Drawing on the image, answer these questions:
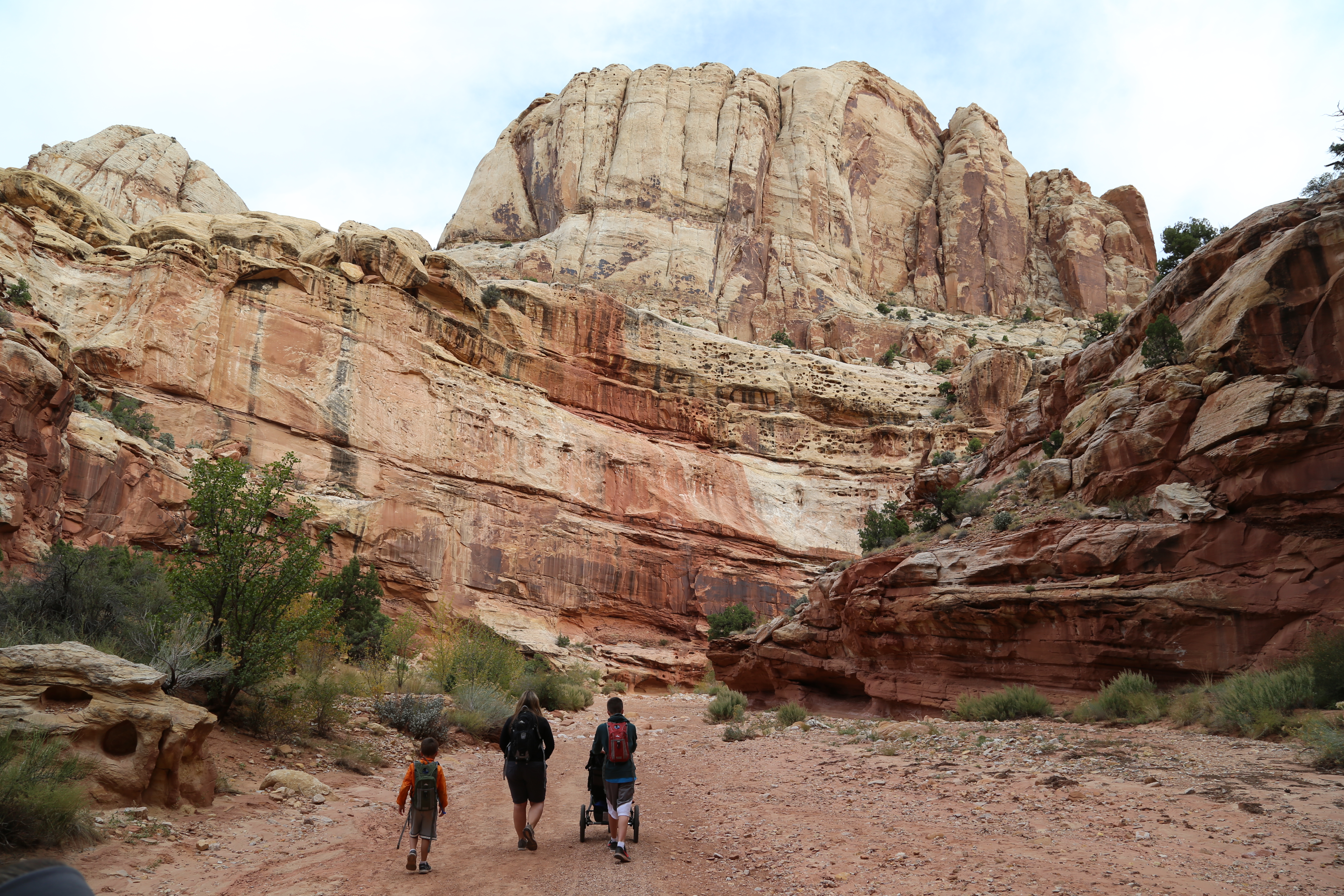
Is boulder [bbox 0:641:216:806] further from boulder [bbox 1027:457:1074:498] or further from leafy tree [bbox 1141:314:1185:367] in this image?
leafy tree [bbox 1141:314:1185:367]

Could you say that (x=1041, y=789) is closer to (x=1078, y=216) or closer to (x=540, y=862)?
(x=540, y=862)

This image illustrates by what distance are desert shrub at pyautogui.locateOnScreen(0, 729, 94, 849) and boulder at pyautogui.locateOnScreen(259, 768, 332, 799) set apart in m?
2.56

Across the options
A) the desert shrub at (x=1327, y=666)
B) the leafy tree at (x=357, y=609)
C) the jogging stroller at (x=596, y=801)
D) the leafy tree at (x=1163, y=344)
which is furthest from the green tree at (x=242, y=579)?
the leafy tree at (x=1163, y=344)

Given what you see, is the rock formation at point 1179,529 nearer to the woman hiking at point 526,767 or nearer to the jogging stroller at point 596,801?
the jogging stroller at point 596,801

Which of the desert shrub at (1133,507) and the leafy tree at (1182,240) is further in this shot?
the leafy tree at (1182,240)

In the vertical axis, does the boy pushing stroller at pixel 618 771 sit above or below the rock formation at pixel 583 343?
below

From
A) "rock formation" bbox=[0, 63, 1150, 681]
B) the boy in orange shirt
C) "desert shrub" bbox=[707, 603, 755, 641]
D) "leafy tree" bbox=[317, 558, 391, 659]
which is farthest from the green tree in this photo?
"desert shrub" bbox=[707, 603, 755, 641]

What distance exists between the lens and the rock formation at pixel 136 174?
51219 mm


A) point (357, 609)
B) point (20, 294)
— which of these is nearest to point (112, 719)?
point (357, 609)

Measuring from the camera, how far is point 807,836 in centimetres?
740

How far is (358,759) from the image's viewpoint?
11.6m

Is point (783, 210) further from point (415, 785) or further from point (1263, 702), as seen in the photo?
point (415, 785)

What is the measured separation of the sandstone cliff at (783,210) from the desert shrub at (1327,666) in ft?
153

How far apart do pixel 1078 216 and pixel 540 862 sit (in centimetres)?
7664
